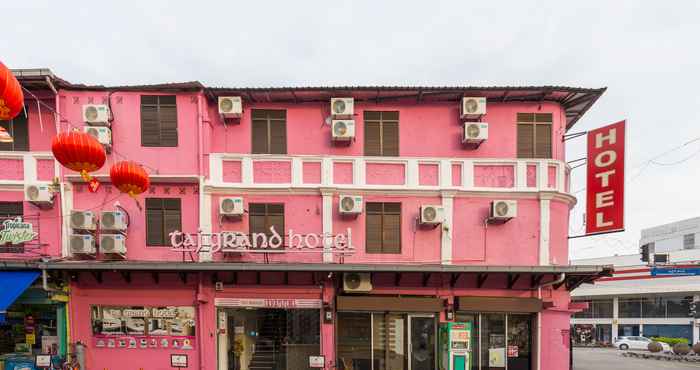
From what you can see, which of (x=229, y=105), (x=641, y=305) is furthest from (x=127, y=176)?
(x=641, y=305)

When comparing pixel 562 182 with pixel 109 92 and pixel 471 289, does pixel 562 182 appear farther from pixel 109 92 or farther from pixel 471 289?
pixel 109 92

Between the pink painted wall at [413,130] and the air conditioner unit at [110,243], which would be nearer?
the air conditioner unit at [110,243]

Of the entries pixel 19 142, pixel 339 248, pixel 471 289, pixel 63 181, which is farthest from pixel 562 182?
pixel 19 142

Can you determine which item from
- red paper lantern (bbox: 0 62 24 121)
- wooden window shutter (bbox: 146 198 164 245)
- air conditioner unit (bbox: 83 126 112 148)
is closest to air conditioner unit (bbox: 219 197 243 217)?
wooden window shutter (bbox: 146 198 164 245)

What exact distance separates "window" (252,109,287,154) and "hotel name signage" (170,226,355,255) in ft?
9.35

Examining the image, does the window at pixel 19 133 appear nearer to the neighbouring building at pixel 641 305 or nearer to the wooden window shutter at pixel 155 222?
the wooden window shutter at pixel 155 222

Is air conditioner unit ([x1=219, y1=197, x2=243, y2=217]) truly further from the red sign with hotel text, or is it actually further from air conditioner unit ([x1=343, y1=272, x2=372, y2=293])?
the red sign with hotel text

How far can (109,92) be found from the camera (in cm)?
1212

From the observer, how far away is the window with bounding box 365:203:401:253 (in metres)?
12.3

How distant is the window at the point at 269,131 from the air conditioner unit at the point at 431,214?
5.23 metres

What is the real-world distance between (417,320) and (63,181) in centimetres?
1281

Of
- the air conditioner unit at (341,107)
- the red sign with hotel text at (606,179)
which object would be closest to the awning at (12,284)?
the air conditioner unit at (341,107)

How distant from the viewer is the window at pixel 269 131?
1263 cm

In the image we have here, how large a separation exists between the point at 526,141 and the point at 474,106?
2.33 metres
